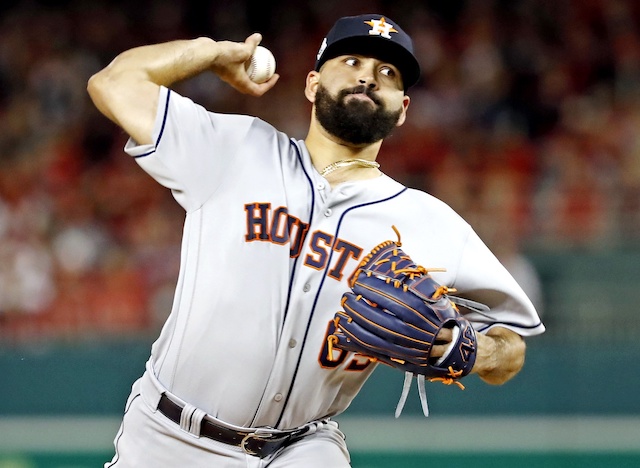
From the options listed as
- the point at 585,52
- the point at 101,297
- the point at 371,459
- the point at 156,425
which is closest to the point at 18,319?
the point at 101,297

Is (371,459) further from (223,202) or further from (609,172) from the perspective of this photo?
(223,202)

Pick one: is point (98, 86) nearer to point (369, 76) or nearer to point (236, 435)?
point (369, 76)

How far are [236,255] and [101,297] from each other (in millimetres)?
4912

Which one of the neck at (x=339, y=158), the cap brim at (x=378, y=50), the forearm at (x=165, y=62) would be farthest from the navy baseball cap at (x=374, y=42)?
the forearm at (x=165, y=62)

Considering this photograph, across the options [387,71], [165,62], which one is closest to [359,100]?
[387,71]

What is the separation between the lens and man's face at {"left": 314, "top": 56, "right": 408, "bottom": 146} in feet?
10.3

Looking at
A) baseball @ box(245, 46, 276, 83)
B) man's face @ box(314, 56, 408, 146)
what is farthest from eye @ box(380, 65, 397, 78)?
baseball @ box(245, 46, 276, 83)

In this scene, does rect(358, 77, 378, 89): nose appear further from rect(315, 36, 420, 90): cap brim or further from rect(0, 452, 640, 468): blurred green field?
rect(0, 452, 640, 468): blurred green field

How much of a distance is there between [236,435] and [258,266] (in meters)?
0.48

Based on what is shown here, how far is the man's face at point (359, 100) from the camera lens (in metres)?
3.14

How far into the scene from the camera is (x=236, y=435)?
2969 mm

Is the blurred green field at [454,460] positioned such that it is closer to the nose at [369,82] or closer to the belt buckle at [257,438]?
the belt buckle at [257,438]

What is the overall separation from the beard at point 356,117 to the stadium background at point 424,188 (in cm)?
386

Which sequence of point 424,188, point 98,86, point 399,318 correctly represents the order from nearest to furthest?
point 399,318, point 98,86, point 424,188
